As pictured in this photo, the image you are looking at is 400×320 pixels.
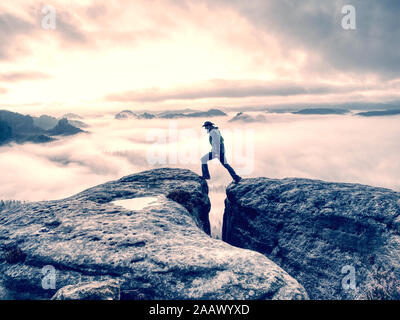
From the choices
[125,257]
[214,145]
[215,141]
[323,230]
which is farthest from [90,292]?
[214,145]

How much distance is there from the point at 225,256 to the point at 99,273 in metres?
5.34

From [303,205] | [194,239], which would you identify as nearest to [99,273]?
[194,239]

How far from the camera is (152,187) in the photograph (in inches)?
836

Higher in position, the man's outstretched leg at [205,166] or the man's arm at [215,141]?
the man's arm at [215,141]

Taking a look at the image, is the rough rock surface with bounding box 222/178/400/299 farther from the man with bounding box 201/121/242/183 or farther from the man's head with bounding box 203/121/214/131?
the man's head with bounding box 203/121/214/131

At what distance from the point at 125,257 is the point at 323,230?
40.3 ft

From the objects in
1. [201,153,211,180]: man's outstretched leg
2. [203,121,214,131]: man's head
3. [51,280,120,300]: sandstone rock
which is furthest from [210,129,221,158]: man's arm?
[51,280,120,300]: sandstone rock

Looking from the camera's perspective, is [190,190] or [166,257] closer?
[166,257]

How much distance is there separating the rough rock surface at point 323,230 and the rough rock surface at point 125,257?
629cm

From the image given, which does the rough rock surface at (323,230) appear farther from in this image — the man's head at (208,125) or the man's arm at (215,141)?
the man's head at (208,125)

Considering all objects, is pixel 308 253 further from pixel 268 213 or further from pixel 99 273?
pixel 99 273

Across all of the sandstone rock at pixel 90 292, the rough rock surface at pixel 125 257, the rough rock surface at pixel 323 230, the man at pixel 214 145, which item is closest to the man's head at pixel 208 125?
the man at pixel 214 145

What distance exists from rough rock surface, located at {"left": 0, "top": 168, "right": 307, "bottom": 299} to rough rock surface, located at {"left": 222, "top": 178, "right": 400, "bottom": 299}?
629 cm

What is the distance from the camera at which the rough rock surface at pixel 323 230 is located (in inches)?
586
